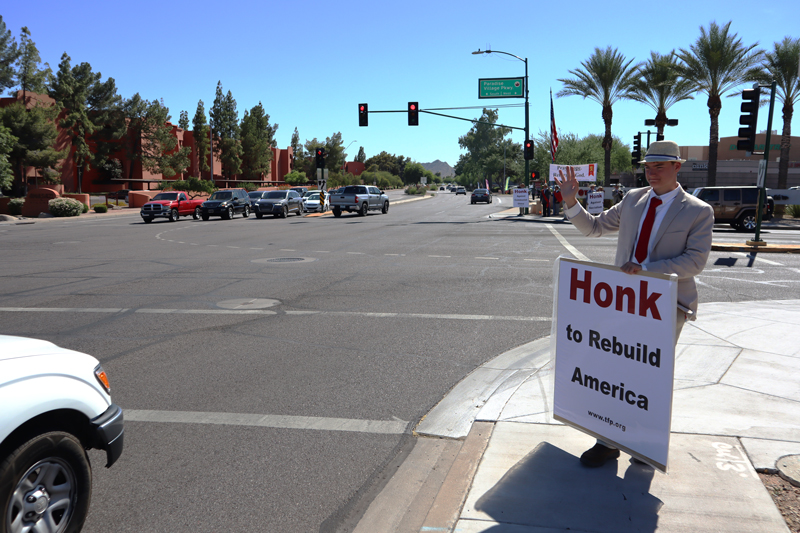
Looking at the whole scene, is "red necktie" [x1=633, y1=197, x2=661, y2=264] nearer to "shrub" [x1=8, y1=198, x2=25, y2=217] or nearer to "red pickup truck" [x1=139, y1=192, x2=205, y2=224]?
"red pickup truck" [x1=139, y1=192, x2=205, y2=224]

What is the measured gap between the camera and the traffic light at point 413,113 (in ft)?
121

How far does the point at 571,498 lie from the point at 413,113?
3489cm

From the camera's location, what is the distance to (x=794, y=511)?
3484 mm

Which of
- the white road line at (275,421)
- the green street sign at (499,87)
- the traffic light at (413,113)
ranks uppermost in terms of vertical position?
the green street sign at (499,87)

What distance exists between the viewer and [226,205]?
3691cm

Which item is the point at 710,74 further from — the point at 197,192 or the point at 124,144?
the point at 124,144

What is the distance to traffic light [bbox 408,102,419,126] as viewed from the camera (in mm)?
36844

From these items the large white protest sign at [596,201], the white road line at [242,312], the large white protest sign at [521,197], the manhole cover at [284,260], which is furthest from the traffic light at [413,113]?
the white road line at [242,312]

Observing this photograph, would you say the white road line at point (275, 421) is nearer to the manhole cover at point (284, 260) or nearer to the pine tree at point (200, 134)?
the manhole cover at point (284, 260)

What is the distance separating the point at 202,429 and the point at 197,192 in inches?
2428

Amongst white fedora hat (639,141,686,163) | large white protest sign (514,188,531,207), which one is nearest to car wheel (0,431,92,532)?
white fedora hat (639,141,686,163)

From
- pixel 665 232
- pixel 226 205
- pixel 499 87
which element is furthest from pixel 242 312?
pixel 499 87

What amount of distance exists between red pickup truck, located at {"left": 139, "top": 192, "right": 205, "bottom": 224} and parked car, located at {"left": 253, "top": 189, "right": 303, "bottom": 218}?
376 centimetres

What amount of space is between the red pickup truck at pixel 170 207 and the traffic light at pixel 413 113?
558 inches
